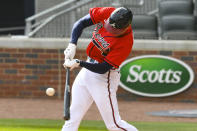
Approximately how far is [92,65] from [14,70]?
5032mm

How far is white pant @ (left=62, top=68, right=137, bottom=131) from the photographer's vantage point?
474cm

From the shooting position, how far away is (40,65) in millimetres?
9312

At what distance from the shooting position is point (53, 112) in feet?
26.1

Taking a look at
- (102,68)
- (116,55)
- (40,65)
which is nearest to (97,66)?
(102,68)

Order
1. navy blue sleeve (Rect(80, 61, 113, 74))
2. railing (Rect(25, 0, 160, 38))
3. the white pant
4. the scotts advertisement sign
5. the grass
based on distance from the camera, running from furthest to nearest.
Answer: railing (Rect(25, 0, 160, 38)) → the scotts advertisement sign → the grass → the white pant → navy blue sleeve (Rect(80, 61, 113, 74))

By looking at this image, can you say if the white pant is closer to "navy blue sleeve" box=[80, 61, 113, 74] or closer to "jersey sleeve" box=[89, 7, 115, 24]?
"navy blue sleeve" box=[80, 61, 113, 74]

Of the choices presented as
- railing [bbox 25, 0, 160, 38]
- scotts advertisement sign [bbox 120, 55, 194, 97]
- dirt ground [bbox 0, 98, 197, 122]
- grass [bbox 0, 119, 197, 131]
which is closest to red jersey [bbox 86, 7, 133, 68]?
grass [bbox 0, 119, 197, 131]

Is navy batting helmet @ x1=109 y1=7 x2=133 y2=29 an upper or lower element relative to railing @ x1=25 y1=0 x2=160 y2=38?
upper

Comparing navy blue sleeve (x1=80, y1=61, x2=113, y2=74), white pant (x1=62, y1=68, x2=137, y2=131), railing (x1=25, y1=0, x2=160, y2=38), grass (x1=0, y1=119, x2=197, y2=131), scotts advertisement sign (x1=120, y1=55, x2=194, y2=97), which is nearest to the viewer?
navy blue sleeve (x1=80, y1=61, x2=113, y2=74)

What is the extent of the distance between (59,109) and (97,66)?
12.5 feet

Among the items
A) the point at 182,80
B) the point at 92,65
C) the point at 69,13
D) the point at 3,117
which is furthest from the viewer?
the point at 69,13

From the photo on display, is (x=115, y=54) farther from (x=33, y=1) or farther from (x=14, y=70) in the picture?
(x=33, y=1)

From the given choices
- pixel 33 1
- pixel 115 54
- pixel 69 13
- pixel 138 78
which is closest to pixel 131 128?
pixel 115 54

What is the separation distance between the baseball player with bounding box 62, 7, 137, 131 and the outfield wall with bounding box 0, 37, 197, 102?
4361mm
